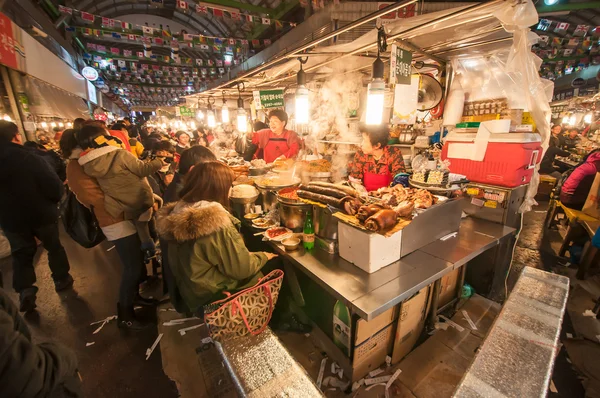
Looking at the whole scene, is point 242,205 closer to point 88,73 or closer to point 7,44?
point 7,44

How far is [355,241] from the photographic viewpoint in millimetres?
2107

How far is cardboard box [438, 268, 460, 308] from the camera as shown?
3088mm

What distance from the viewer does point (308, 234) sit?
8.39 ft

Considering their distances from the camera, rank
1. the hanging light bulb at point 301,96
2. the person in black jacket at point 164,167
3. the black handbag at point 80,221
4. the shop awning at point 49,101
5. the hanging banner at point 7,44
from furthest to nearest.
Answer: the shop awning at point 49,101, the hanging banner at point 7,44, the person in black jacket at point 164,167, the hanging light bulb at point 301,96, the black handbag at point 80,221

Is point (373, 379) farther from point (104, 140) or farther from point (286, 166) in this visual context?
point (104, 140)

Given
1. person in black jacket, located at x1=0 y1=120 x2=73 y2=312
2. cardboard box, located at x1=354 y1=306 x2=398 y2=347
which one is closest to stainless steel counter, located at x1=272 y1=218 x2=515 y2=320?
cardboard box, located at x1=354 y1=306 x2=398 y2=347

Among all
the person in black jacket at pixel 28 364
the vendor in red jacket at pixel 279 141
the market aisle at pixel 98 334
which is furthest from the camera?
the vendor in red jacket at pixel 279 141

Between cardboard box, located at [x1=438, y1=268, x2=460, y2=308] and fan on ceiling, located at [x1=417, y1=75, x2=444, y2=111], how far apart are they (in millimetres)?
2657

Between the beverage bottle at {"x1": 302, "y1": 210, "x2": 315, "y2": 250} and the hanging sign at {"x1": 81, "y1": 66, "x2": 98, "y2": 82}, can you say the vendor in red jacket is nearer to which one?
the beverage bottle at {"x1": 302, "y1": 210, "x2": 315, "y2": 250}

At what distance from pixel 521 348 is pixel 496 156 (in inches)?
80.9

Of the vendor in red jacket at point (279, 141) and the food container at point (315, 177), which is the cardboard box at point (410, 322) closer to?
the food container at point (315, 177)

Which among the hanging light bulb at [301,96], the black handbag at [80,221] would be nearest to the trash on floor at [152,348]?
the black handbag at [80,221]

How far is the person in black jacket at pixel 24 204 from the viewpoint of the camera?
335 centimetres

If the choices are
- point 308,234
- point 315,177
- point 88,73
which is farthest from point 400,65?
point 88,73
